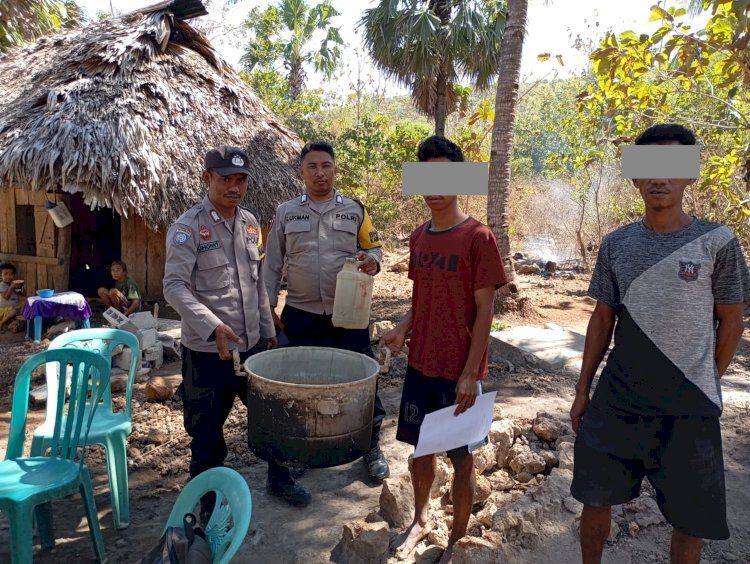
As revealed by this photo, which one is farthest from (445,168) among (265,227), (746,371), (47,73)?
(47,73)

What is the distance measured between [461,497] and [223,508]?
3.90ft

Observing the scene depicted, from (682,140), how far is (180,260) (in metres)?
2.20

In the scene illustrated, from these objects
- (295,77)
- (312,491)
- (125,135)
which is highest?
(295,77)

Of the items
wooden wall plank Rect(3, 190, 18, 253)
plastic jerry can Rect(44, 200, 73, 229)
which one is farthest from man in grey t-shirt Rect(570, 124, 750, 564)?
wooden wall plank Rect(3, 190, 18, 253)

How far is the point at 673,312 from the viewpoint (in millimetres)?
1939

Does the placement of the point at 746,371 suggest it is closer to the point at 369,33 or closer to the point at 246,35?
the point at 369,33

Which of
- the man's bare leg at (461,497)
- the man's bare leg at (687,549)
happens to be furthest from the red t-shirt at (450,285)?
the man's bare leg at (687,549)

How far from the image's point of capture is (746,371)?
5.82 m

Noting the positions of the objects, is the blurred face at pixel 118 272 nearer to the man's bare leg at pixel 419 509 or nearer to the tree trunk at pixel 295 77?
the man's bare leg at pixel 419 509

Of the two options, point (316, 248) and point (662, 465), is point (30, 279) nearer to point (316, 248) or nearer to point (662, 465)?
point (316, 248)

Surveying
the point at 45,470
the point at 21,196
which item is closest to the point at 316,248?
the point at 45,470

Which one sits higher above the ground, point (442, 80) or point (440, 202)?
point (442, 80)

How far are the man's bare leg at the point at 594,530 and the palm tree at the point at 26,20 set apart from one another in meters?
11.5

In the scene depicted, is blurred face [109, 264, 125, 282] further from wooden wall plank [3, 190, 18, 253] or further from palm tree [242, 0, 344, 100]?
palm tree [242, 0, 344, 100]
